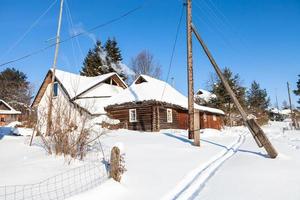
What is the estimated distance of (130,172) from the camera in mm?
7547

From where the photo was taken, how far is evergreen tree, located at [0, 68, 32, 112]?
55.6 m

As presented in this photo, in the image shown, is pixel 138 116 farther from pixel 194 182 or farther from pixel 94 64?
pixel 94 64

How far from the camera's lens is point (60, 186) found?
6312mm

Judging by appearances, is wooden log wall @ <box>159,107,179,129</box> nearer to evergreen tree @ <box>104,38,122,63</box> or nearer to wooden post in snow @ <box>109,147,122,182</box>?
wooden post in snow @ <box>109,147,122,182</box>

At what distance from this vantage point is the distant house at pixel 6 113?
4719cm

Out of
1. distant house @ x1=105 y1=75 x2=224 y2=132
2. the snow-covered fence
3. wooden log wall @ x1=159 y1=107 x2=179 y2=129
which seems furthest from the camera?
wooden log wall @ x1=159 y1=107 x2=179 y2=129

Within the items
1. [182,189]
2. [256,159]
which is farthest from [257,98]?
[182,189]

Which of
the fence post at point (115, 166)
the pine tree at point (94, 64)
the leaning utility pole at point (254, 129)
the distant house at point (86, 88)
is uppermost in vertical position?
the pine tree at point (94, 64)

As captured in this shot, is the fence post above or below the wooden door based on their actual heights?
below

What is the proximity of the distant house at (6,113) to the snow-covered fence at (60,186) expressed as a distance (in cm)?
4343

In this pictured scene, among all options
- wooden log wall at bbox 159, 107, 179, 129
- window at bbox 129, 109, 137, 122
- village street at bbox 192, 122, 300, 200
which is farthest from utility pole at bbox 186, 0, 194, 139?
window at bbox 129, 109, 137, 122

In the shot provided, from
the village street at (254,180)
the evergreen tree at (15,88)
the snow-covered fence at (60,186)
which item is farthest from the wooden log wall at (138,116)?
the evergreen tree at (15,88)

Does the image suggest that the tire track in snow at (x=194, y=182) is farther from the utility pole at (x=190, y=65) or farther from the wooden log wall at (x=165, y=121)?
the wooden log wall at (x=165, y=121)

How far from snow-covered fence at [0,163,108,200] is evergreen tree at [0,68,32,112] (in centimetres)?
5016
